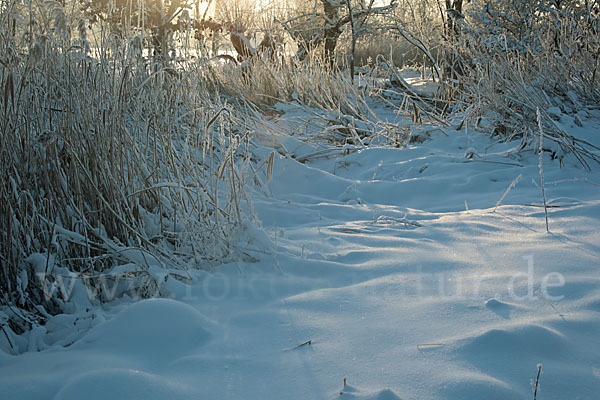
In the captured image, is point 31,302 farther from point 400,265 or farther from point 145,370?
point 400,265

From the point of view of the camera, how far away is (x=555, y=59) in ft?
13.4

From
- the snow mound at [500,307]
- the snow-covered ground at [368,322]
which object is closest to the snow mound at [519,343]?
the snow-covered ground at [368,322]

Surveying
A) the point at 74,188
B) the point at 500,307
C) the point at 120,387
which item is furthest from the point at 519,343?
the point at 74,188

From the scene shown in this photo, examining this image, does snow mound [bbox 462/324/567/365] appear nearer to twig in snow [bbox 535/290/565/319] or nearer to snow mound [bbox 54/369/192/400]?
twig in snow [bbox 535/290/565/319]

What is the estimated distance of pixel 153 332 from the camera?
1.29 meters

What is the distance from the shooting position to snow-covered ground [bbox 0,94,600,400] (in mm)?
1037

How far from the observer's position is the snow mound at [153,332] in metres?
1.23

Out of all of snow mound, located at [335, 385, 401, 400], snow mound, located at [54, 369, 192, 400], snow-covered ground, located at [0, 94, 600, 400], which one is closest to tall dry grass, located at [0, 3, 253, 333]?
snow-covered ground, located at [0, 94, 600, 400]

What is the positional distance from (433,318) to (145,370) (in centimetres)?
76

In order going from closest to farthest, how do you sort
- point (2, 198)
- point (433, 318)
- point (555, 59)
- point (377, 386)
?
1. point (377, 386)
2. point (433, 318)
3. point (2, 198)
4. point (555, 59)

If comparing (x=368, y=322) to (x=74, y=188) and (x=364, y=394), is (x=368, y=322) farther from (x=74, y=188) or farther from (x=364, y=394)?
(x=74, y=188)

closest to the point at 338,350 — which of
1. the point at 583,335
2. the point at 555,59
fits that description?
the point at 583,335

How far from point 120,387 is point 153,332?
0.28 metres

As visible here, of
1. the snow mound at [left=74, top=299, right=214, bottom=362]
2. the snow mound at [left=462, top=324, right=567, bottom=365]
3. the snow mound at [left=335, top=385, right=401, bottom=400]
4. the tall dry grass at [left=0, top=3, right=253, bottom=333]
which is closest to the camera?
the snow mound at [left=335, top=385, right=401, bottom=400]
